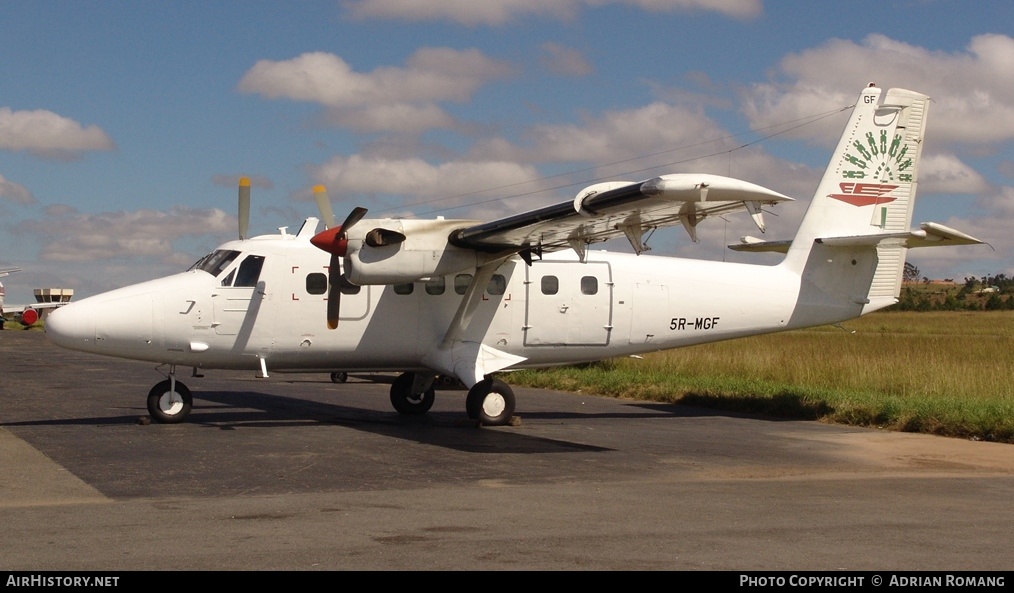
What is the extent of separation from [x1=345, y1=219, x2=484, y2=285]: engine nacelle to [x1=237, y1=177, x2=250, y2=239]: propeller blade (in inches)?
140

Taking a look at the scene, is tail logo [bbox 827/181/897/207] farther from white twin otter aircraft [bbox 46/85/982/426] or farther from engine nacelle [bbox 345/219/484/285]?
engine nacelle [bbox 345/219/484/285]

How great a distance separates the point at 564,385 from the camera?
2409 centimetres

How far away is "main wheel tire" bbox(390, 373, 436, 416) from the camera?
17172mm

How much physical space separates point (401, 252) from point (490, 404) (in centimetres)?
280

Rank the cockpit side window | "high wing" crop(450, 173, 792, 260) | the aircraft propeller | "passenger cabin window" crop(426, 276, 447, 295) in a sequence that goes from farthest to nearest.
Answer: "passenger cabin window" crop(426, 276, 447, 295), the cockpit side window, the aircraft propeller, "high wing" crop(450, 173, 792, 260)

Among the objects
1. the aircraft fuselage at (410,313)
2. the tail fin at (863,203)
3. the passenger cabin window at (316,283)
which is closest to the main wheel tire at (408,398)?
the aircraft fuselage at (410,313)

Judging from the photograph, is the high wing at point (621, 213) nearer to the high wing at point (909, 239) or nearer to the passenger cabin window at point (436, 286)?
the passenger cabin window at point (436, 286)

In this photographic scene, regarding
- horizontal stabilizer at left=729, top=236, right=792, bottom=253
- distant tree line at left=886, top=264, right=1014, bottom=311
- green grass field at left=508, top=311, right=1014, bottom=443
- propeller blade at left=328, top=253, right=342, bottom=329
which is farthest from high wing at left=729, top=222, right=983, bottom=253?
distant tree line at left=886, top=264, right=1014, bottom=311

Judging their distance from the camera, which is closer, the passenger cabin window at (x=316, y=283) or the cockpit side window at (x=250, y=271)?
the cockpit side window at (x=250, y=271)

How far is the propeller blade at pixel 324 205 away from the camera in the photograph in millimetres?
15711

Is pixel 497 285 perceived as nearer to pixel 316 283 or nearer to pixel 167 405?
pixel 316 283

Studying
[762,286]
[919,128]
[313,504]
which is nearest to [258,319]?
[313,504]

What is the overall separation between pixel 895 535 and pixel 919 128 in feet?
38.3

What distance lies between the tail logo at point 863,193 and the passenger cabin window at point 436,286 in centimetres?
690
